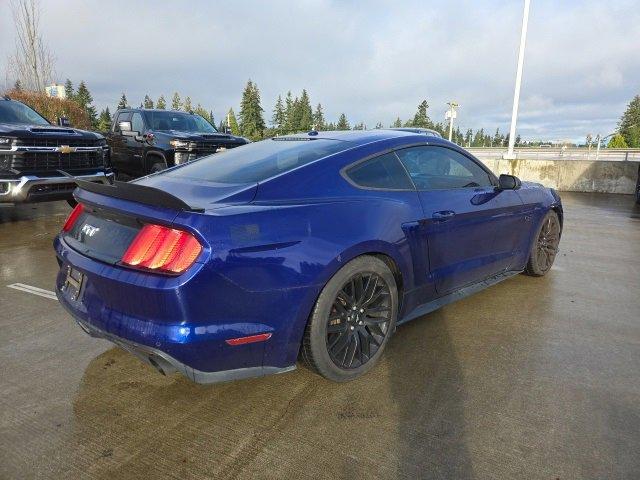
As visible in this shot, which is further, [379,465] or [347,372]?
[347,372]

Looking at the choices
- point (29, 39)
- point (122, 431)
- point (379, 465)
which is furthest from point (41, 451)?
point (29, 39)

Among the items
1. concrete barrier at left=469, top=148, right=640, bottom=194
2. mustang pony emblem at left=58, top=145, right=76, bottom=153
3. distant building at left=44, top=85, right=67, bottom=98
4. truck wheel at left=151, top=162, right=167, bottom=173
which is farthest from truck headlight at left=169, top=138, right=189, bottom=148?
distant building at left=44, top=85, right=67, bottom=98

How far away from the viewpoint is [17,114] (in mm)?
7906

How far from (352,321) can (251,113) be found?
199 feet

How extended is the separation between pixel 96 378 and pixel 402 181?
230 cm

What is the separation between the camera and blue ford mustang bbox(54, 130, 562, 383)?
2156 millimetres

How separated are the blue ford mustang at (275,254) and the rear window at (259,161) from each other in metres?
0.02

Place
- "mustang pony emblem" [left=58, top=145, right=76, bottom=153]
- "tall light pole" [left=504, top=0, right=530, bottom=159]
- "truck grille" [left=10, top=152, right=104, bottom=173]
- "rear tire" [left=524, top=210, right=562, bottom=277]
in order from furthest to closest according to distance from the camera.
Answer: "tall light pole" [left=504, top=0, right=530, bottom=159]
"mustang pony emblem" [left=58, top=145, right=76, bottom=153]
"truck grille" [left=10, top=152, right=104, bottom=173]
"rear tire" [left=524, top=210, right=562, bottom=277]

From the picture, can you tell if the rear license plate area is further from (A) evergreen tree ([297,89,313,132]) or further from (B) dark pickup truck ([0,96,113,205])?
(A) evergreen tree ([297,89,313,132])

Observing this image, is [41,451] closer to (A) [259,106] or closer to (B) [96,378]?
(B) [96,378]

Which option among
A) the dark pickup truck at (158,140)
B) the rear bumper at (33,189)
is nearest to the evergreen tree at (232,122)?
the dark pickup truck at (158,140)

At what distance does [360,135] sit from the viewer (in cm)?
341

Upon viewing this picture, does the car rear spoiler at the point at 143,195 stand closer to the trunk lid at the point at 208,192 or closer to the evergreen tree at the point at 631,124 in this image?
the trunk lid at the point at 208,192

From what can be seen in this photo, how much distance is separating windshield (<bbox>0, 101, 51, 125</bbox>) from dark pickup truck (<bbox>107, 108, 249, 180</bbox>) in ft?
4.56
